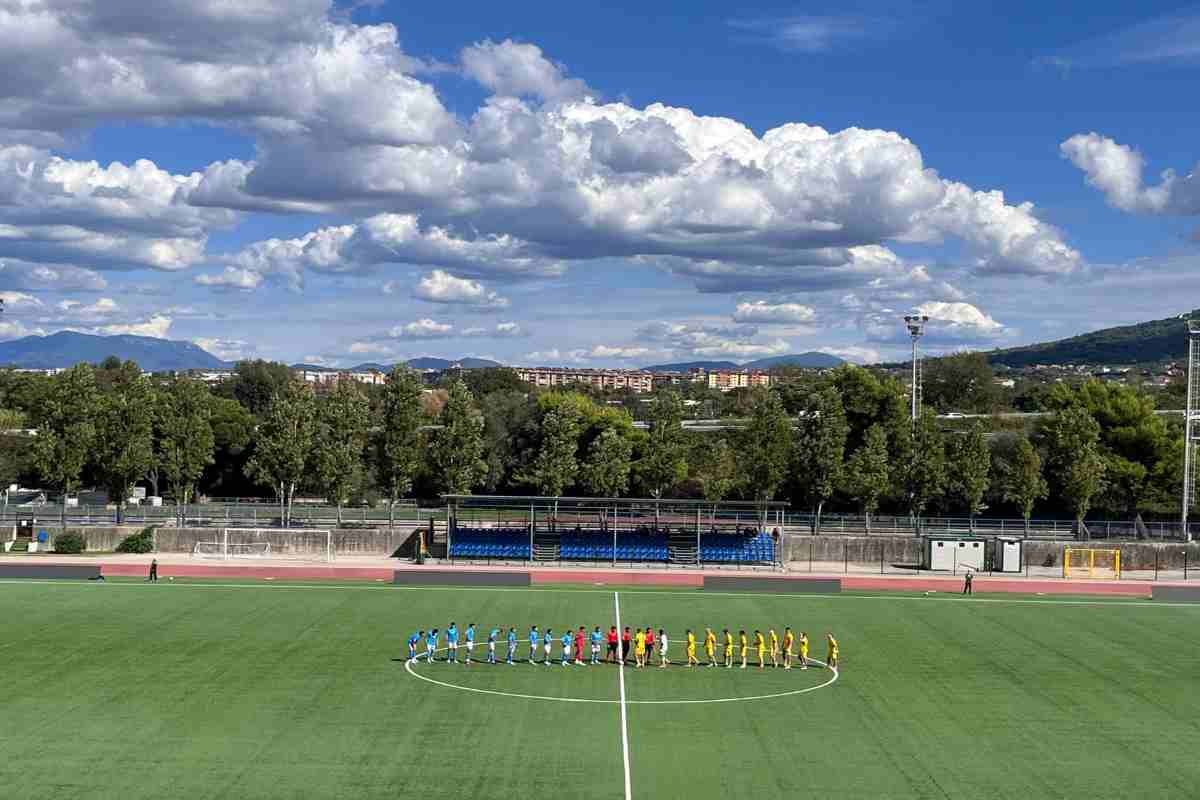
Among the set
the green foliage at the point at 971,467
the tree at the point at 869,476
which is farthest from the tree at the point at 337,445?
the green foliage at the point at 971,467

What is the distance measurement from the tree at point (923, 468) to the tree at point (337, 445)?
3338 cm

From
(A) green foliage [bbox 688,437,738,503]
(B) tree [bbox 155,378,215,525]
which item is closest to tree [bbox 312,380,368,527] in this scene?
(B) tree [bbox 155,378,215,525]

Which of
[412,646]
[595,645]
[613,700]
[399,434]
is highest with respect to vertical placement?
[399,434]

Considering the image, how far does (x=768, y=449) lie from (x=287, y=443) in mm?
28787

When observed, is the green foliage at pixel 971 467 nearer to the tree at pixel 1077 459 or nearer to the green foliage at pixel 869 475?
the green foliage at pixel 869 475

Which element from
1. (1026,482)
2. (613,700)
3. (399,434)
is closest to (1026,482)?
(1026,482)

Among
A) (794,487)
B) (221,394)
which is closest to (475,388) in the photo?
(221,394)

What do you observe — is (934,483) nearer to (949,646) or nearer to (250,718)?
(949,646)

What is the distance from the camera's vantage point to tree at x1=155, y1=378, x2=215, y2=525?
230 feet

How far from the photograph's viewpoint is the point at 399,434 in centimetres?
6900

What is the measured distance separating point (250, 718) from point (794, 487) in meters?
52.7

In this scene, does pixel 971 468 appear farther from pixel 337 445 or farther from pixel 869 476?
pixel 337 445

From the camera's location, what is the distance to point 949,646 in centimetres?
3900

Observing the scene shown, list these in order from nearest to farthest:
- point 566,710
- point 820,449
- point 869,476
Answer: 1. point 566,710
2. point 869,476
3. point 820,449
